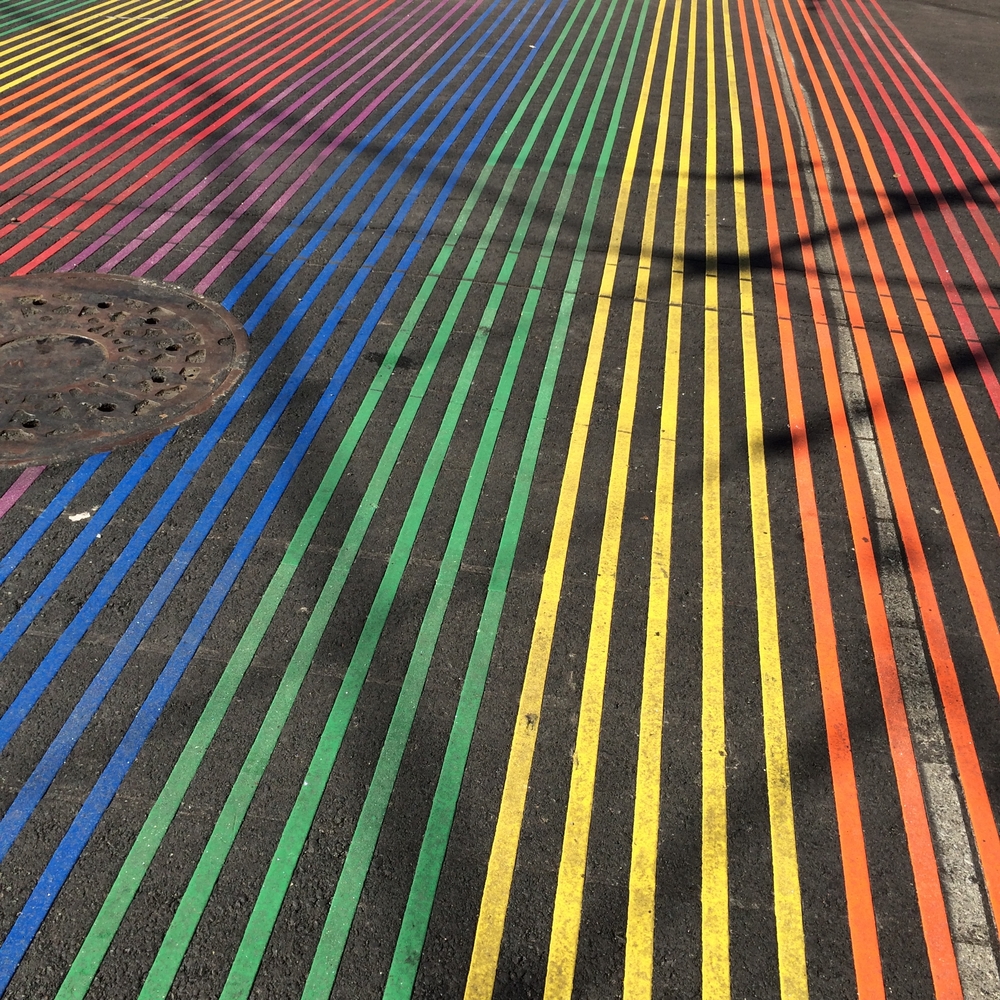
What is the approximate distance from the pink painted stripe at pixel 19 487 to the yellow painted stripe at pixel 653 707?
134 inches

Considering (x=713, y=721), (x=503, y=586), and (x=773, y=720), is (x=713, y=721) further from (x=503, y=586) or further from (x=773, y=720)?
(x=503, y=586)

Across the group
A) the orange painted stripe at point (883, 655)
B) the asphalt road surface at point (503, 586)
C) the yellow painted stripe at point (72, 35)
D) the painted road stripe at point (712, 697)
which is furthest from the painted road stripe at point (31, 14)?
the orange painted stripe at point (883, 655)

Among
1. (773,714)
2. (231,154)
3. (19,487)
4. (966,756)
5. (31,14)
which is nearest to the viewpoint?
(966,756)

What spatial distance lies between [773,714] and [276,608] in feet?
7.86

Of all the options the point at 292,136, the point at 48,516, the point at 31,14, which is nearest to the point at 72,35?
the point at 31,14

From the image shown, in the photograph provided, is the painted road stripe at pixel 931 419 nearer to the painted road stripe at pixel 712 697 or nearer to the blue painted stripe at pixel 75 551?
the painted road stripe at pixel 712 697

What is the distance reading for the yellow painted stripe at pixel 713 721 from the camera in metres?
3.48

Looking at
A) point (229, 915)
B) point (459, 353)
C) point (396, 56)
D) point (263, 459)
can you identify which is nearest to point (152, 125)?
point (396, 56)

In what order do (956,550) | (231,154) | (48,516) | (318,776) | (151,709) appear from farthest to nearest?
(231,154), (956,550), (48,516), (151,709), (318,776)

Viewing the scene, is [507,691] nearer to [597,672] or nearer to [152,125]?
[597,672]

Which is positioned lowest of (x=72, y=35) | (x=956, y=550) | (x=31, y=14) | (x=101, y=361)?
(x=956, y=550)

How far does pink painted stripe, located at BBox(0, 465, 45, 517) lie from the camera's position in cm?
502

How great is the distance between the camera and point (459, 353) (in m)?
6.54

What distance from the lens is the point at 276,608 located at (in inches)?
181
